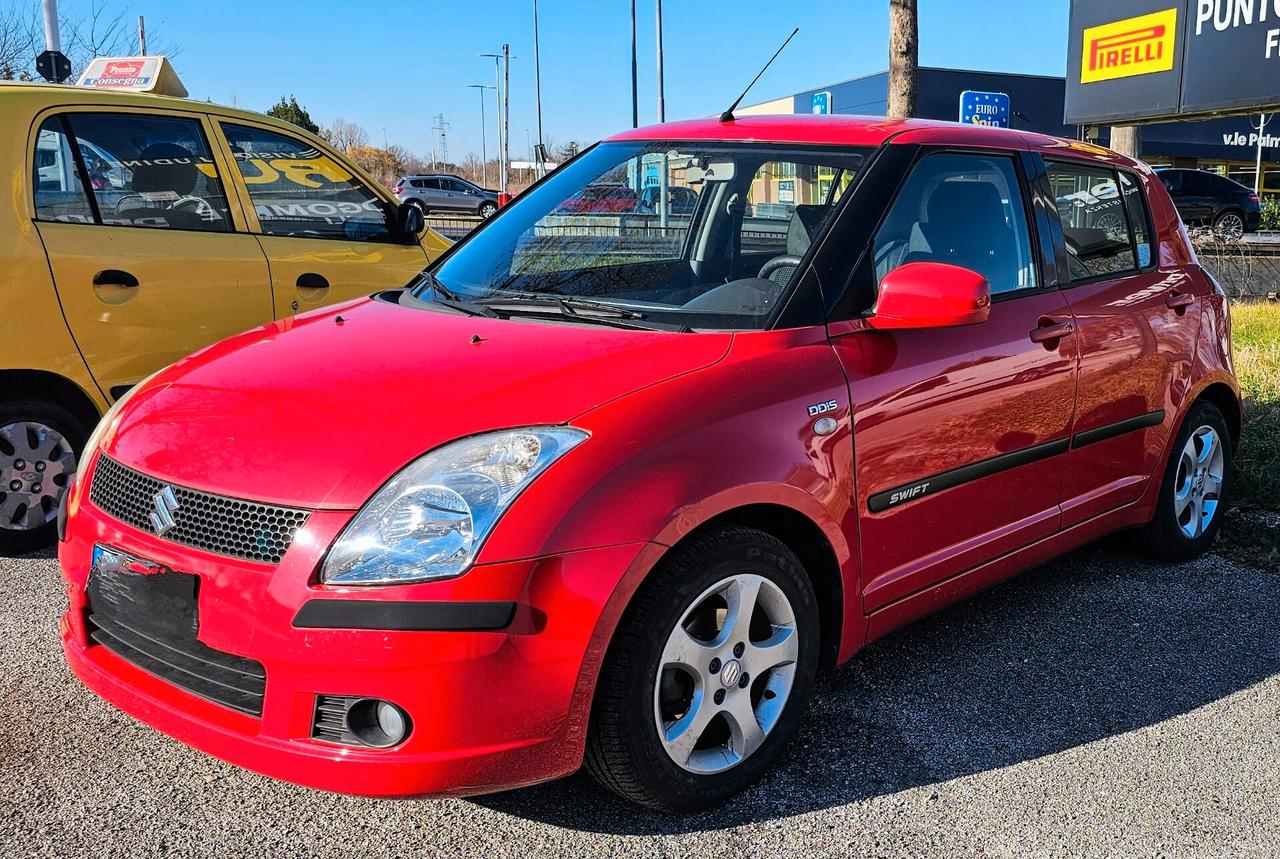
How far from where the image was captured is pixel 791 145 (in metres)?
3.53

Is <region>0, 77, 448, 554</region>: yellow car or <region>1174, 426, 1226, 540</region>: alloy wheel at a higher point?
<region>0, 77, 448, 554</region>: yellow car

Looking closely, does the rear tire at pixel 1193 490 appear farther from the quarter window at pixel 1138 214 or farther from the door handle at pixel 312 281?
the door handle at pixel 312 281

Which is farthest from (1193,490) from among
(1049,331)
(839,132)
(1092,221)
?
(839,132)

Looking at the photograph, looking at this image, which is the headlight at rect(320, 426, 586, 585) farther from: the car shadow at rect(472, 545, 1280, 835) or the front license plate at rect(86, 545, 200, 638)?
the car shadow at rect(472, 545, 1280, 835)

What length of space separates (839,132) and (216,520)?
219 cm

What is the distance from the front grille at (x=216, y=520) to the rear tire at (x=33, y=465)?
2068mm

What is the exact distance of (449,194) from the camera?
143ft

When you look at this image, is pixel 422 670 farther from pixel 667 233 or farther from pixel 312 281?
pixel 312 281

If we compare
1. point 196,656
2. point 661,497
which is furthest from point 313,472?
point 661,497

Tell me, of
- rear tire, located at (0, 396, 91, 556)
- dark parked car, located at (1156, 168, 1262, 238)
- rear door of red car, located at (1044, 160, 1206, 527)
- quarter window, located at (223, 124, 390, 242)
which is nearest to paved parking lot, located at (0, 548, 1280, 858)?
rear door of red car, located at (1044, 160, 1206, 527)

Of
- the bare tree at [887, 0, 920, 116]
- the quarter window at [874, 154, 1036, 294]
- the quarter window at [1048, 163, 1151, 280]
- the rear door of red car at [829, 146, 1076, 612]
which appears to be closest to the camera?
the rear door of red car at [829, 146, 1076, 612]

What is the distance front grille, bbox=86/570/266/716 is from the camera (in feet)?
7.80

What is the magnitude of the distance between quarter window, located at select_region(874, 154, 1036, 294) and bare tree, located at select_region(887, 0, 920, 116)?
319 inches

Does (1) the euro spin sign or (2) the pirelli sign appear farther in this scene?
(1) the euro spin sign
